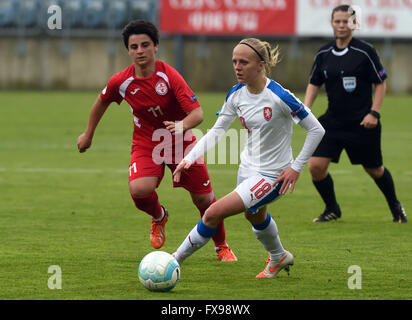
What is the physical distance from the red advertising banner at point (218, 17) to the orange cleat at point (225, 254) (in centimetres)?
2774

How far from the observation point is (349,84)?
9828 millimetres

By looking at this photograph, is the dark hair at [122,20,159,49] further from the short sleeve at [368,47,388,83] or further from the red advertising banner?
the red advertising banner

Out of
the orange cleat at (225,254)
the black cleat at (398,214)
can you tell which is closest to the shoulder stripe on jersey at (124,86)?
the orange cleat at (225,254)

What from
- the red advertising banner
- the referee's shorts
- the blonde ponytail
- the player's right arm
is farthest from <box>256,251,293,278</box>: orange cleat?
the red advertising banner

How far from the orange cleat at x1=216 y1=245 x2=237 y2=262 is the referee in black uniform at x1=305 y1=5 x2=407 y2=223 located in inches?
96.5

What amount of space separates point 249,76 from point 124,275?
70.4 inches

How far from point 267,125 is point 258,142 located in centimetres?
15

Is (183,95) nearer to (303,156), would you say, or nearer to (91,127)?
(91,127)

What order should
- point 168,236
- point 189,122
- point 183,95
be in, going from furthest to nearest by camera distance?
point 168,236, point 183,95, point 189,122

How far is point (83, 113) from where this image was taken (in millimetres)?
25172

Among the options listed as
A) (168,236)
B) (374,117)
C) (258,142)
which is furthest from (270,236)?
(374,117)

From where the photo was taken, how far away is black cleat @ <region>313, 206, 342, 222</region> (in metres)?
9.99

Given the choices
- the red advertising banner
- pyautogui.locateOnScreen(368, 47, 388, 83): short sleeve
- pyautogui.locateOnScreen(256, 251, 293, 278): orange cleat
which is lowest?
the red advertising banner
